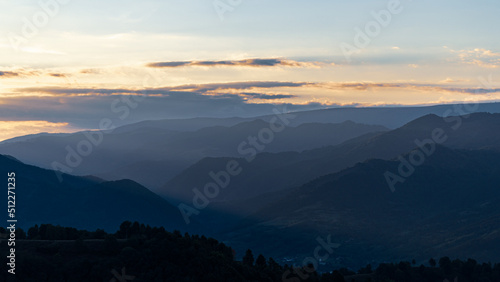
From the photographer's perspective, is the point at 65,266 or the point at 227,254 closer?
the point at 65,266

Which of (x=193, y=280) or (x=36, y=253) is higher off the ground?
(x=36, y=253)

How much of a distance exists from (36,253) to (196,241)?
107 ft

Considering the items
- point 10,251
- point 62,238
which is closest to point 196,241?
point 62,238

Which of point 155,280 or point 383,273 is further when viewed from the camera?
point 383,273

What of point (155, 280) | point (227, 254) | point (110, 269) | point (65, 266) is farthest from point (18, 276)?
point (227, 254)

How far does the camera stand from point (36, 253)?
120562 mm

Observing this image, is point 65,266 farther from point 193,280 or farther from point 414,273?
point 414,273

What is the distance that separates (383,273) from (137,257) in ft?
325

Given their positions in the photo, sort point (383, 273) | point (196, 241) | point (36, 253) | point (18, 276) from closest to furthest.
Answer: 1. point (18, 276)
2. point (36, 253)
3. point (196, 241)
4. point (383, 273)

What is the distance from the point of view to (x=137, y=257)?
123 meters

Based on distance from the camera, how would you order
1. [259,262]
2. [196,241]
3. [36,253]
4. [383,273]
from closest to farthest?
[36,253]
[196,241]
[259,262]
[383,273]

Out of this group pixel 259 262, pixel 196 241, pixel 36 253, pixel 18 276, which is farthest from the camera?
pixel 259 262

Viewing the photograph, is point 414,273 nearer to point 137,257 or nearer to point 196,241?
point 196,241

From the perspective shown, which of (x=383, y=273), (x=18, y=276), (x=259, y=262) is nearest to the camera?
(x=18, y=276)
